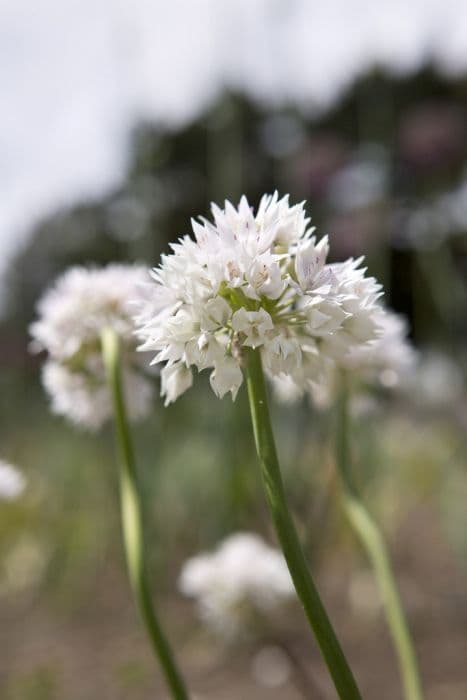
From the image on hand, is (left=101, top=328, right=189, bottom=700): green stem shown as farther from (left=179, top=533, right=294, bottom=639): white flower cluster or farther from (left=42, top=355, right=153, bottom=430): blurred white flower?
(left=179, top=533, right=294, bottom=639): white flower cluster

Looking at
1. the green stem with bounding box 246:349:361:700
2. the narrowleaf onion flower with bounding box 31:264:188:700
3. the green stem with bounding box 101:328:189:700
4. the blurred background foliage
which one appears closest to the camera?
the green stem with bounding box 246:349:361:700

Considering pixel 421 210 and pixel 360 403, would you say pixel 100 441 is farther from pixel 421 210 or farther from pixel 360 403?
pixel 360 403

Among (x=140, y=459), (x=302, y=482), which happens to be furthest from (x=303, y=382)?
(x=140, y=459)

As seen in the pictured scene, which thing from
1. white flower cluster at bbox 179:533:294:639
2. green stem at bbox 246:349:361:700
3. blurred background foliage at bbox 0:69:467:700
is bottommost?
green stem at bbox 246:349:361:700

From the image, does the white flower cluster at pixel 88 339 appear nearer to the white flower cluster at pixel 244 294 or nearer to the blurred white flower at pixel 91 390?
the blurred white flower at pixel 91 390

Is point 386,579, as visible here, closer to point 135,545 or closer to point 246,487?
point 135,545

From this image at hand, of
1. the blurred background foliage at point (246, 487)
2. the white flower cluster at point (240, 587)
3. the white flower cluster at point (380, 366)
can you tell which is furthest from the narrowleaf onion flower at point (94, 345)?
the white flower cluster at point (240, 587)

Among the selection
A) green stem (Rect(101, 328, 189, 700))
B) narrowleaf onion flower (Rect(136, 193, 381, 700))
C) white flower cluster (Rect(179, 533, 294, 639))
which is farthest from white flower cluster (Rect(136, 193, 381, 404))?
white flower cluster (Rect(179, 533, 294, 639))
